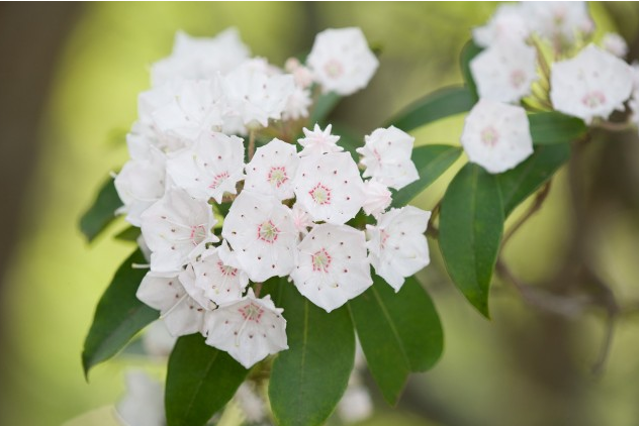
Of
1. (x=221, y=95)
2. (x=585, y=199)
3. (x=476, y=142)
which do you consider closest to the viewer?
(x=221, y=95)

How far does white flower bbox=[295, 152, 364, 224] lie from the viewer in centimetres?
124

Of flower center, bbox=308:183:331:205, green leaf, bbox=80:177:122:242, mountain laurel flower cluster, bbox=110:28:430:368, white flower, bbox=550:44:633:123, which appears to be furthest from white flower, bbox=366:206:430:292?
green leaf, bbox=80:177:122:242

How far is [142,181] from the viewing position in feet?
4.85

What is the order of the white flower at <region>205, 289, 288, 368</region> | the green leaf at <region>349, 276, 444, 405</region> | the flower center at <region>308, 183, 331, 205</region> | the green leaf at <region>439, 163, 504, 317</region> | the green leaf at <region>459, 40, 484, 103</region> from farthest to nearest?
the green leaf at <region>459, 40, 484, 103</region>, the green leaf at <region>349, 276, 444, 405</region>, the green leaf at <region>439, 163, 504, 317</region>, the white flower at <region>205, 289, 288, 368</region>, the flower center at <region>308, 183, 331, 205</region>

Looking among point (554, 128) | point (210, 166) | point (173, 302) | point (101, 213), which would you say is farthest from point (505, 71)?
point (101, 213)

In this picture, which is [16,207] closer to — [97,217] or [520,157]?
[97,217]

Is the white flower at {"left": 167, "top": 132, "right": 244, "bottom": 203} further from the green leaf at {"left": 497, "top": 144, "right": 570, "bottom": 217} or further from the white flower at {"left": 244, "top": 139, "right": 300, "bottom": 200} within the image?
the green leaf at {"left": 497, "top": 144, "right": 570, "bottom": 217}

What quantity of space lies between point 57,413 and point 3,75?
2.29 meters

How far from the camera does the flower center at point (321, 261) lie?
1.27m

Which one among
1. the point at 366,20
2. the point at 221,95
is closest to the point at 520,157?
the point at 221,95

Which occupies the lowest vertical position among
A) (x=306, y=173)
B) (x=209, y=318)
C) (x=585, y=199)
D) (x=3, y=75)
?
(x=585, y=199)

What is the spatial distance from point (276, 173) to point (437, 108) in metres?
0.72

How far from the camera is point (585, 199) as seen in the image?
119 inches

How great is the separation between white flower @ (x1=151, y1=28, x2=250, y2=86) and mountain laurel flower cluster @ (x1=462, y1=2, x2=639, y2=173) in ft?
1.79
